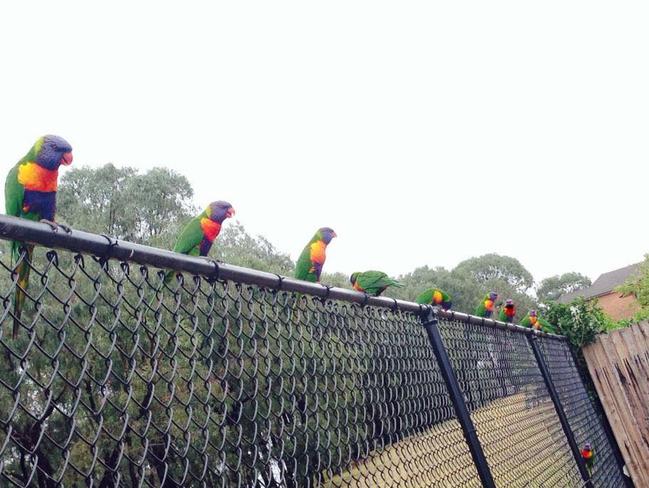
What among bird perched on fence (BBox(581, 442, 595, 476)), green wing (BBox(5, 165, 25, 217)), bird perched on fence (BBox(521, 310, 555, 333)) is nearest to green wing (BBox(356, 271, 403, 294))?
green wing (BBox(5, 165, 25, 217))

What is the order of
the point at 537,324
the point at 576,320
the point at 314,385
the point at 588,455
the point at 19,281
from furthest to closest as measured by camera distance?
the point at 537,324, the point at 576,320, the point at 588,455, the point at 314,385, the point at 19,281

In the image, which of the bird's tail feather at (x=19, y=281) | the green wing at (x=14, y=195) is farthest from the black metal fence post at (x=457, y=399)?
the green wing at (x=14, y=195)

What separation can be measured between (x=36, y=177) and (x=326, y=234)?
7.51ft

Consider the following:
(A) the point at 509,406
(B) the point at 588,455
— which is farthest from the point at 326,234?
(B) the point at 588,455

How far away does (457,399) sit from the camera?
7.87 ft

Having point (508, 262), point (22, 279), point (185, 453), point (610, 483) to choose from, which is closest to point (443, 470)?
point (185, 453)

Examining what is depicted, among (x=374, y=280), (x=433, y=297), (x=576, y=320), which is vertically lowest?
(x=576, y=320)

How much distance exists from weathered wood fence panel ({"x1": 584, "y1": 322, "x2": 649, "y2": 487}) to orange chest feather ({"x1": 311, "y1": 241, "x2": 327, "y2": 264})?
408 cm

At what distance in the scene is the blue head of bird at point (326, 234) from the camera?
3.99 m

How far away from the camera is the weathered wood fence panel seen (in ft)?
18.2

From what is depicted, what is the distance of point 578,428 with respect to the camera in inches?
183

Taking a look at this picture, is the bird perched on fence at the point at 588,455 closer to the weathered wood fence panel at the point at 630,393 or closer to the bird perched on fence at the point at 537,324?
the weathered wood fence panel at the point at 630,393

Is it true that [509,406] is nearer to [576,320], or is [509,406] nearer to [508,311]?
[576,320]

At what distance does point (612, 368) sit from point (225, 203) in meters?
5.26
